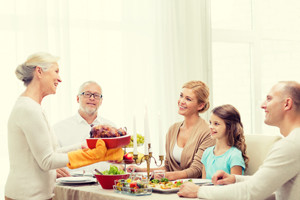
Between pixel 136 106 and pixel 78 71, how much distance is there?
711mm

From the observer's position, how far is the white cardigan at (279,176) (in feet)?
6.78

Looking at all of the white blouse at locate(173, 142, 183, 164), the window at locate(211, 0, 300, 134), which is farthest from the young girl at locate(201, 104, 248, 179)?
the window at locate(211, 0, 300, 134)

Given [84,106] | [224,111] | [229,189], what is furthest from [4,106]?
[229,189]

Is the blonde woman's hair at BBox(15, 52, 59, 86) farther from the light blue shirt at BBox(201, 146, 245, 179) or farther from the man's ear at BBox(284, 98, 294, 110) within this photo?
the man's ear at BBox(284, 98, 294, 110)

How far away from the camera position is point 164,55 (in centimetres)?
494

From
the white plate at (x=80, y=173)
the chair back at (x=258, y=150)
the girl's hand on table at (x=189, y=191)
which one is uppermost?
the chair back at (x=258, y=150)

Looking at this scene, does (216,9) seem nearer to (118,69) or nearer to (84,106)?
(118,69)

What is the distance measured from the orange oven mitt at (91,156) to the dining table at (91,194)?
0.18 m

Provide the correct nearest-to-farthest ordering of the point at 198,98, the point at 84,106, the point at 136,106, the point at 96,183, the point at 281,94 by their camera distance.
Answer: the point at 281,94, the point at 96,183, the point at 198,98, the point at 84,106, the point at 136,106

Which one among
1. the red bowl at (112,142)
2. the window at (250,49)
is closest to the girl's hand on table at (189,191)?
the red bowl at (112,142)

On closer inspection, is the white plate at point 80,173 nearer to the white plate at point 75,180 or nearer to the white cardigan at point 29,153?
the white plate at point 75,180

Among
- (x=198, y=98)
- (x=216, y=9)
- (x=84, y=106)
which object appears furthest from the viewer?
(x=216, y=9)

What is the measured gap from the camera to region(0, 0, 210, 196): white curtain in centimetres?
415

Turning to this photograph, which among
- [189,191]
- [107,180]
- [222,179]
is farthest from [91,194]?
[222,179]
